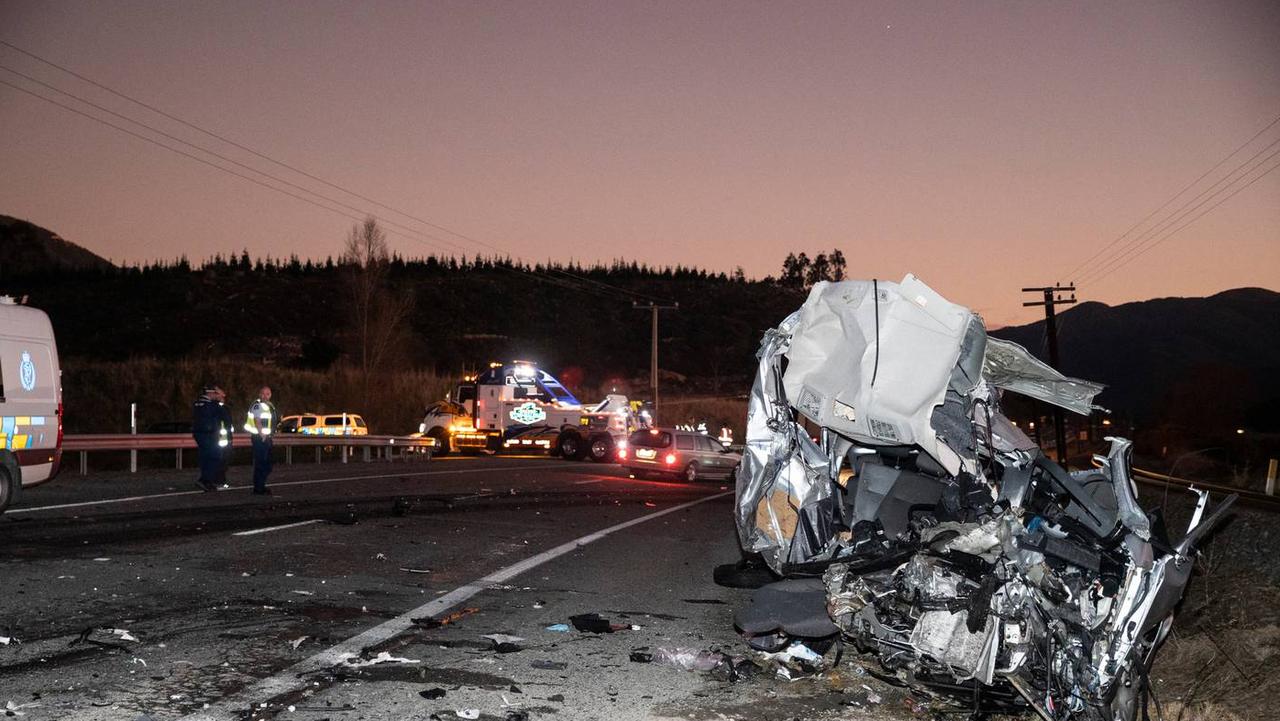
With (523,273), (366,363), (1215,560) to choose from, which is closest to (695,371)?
(523,273)

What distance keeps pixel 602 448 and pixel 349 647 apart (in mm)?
29512

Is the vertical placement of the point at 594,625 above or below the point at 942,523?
below

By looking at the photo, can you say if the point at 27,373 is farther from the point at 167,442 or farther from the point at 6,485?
Result: the point at 167,442

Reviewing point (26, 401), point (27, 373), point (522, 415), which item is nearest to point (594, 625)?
point (26, 401)

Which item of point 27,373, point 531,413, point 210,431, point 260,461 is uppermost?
point 27,373

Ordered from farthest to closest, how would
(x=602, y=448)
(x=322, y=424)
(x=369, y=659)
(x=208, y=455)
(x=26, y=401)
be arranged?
1. (x=322, y=424)
2. (x=602, y=448)
3. (x=208, y=455)
4. (x=26, y=401)
5. (x=369, y=659)

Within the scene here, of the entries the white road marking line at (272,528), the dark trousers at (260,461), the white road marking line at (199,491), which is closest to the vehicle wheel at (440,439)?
the white road marking line at (199,491)

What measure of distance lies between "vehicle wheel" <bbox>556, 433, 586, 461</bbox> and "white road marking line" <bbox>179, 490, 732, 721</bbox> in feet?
81.7

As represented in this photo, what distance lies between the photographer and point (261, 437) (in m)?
17.1

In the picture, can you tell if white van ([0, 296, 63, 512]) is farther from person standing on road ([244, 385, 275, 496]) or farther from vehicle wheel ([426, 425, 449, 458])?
vehicle wheel ([426, 425, 449, 458])

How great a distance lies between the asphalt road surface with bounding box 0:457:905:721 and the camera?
5.37m

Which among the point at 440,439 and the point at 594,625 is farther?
the point at 440,439

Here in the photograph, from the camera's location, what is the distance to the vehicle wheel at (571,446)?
36.1 m

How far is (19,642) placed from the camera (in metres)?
6.16
